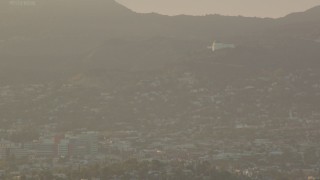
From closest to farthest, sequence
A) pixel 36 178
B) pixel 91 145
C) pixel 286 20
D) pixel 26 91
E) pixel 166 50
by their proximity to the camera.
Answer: pixel 36 178, pixel 91 145, pixel 26 91, pixel 166 50, pixel 286 20

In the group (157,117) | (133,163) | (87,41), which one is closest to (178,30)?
(87,41)

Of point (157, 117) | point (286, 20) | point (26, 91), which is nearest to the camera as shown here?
point (157, 117)

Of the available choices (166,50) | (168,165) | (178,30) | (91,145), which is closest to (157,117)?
(91,145)

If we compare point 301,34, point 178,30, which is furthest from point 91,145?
point 178,30

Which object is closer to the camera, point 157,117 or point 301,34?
point 157,117

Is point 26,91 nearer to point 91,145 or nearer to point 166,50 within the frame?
point 166,50

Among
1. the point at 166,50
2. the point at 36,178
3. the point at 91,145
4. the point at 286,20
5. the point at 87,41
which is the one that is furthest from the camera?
the point at 286,20

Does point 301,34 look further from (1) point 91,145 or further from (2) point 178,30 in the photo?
(1) point 91,145

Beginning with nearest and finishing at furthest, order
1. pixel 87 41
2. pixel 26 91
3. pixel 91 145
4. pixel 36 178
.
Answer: pixel 36 178 → pixel 91 145 → pixel 26 91 → pixel 87 41

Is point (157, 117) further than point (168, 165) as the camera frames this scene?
Yes
